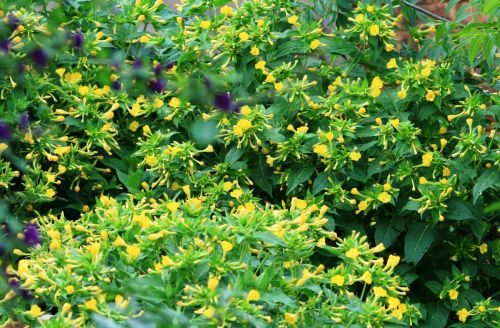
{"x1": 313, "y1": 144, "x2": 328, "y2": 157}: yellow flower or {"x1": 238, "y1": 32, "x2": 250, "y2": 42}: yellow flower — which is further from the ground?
{"x1": 238, "y1": 32, "x2": 250, "y2": 42}: yellow flower

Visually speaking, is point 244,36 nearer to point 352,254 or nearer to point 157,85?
point 157,85

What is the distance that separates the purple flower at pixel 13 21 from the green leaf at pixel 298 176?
1.12m

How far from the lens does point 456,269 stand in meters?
3.35

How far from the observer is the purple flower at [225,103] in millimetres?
3254

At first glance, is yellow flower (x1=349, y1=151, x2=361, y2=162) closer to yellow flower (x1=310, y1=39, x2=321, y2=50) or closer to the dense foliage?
the dense foliage

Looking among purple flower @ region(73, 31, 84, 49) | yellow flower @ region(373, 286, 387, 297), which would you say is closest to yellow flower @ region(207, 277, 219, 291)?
yellow flower @ region(373, 286, 387, 297)

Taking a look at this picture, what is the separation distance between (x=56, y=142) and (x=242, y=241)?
1.26 metres

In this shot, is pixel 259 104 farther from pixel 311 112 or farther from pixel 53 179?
pixel 53 179

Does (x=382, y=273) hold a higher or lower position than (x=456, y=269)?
higher

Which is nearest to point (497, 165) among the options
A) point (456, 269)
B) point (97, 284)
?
point (456, 269)

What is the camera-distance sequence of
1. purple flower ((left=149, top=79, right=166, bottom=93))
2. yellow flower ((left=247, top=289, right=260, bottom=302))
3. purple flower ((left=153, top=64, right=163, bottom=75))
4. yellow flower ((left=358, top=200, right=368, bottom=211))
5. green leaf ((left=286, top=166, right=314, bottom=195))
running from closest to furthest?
yellow flower ((left=247, top=289, right=260, bottom=302)) < yellow flower ((left=358, top=200, right=368, bottom=211)) < green leaf ((left=286, top=166, right=314, bottom=195)) < purple flower ((left=149, top=79, right=166, bottom=93)) < purple flower ((left=153, top=64, right=163, bottom=75))

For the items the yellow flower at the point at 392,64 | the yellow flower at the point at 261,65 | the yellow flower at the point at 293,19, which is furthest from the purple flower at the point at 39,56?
the yellow flower at the point at 392,64

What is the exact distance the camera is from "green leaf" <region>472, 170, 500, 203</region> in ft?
10.4

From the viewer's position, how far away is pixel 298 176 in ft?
11.2
